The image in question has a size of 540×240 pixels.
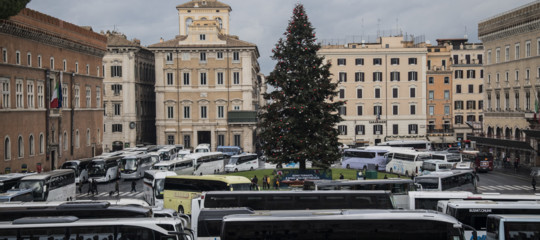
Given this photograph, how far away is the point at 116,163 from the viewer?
5747cm

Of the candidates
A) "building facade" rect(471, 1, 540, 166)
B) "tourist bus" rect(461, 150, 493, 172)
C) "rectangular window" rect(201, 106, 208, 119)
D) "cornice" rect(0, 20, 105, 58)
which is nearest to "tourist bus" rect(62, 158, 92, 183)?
"cornice" rect(0, 20, 105, 58)

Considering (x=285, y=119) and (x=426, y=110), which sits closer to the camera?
(x=285, y=119)

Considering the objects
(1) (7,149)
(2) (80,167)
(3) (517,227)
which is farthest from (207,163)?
(3) (517,227)

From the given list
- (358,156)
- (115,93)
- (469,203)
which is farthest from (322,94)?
(115,93)

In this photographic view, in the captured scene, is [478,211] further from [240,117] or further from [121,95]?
[121,95]

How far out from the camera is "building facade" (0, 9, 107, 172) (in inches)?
2089

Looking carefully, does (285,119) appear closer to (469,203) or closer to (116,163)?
(116,163)

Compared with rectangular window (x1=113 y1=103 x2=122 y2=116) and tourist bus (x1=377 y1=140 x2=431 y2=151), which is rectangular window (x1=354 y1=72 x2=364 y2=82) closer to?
tourist bus (x1=377 y1=140 x2=431 y2=151)

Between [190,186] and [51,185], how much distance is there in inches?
390

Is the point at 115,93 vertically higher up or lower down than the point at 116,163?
higher up

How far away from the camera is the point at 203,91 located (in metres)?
82.8

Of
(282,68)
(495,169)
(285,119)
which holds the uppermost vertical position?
(282,68)

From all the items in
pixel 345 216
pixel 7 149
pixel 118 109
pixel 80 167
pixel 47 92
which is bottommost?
pixel 80 167

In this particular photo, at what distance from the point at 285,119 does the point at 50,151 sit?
83.5 ft
